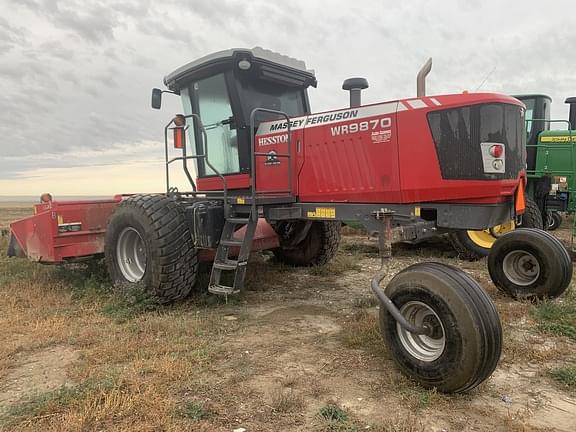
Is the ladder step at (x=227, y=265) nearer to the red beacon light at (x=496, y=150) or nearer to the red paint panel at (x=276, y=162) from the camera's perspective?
the red paint panel at (x=276, y=162)

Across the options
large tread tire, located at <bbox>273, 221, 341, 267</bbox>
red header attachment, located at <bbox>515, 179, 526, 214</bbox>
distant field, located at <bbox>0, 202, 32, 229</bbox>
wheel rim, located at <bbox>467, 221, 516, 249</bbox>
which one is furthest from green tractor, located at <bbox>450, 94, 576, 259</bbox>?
distant field, located at <bbox>0, 202, 32, 229</bbox>

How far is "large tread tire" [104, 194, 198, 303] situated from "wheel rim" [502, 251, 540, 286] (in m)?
3.65

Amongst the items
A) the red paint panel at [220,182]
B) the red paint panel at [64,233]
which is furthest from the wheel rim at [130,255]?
the red paint panel at [220,182]

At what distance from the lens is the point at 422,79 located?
4.28m

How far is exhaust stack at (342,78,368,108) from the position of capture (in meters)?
5.04

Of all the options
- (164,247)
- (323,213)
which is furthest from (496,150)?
(164,247)

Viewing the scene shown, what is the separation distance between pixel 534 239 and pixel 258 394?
3.85 metres

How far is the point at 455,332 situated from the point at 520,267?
3.11m

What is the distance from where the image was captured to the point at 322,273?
7.18 m

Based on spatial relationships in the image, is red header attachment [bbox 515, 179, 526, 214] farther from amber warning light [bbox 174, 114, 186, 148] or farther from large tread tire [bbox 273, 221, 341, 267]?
amber warning light [bbox 174, 114, 186, 148]

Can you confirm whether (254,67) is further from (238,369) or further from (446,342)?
(446,342)

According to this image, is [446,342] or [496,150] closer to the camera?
[446,342]

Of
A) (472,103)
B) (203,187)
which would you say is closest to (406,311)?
(472,103)

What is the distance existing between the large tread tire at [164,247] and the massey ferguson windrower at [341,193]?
1cm
